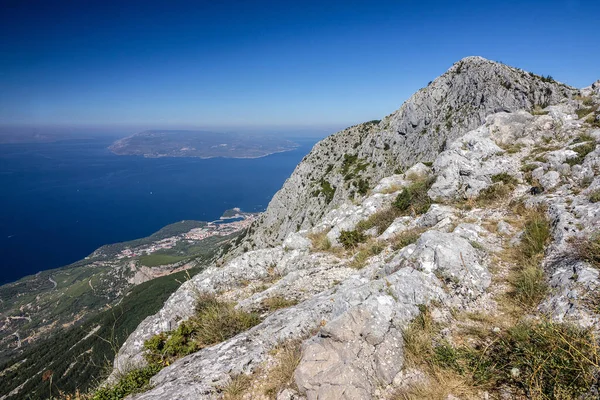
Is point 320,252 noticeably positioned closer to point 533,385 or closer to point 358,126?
point 533,385

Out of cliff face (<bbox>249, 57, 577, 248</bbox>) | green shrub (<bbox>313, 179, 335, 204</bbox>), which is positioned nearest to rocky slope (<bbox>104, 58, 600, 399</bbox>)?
cliff face (<bbox>249, 57, 577, 248</bbox>)

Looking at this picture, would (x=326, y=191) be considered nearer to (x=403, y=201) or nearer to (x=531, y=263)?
(x=403, y=201)

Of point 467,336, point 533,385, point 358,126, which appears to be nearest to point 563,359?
point 533,385

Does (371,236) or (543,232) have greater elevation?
(543,232)

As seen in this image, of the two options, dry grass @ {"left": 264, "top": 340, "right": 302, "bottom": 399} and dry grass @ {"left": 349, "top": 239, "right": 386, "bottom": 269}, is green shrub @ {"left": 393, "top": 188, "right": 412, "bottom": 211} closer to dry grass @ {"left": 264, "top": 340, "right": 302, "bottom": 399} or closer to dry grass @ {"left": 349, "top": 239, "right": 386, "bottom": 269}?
dry grass @ {"left": 349, "top": 239, "right": 386, "bottom": 269}

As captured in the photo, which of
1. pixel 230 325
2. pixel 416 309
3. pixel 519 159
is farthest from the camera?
pixel 519 159

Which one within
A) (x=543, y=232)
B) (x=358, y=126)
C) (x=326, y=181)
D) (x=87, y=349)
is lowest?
(x=87, y=349)

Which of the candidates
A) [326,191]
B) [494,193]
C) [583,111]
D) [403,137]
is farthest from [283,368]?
[326,191]
